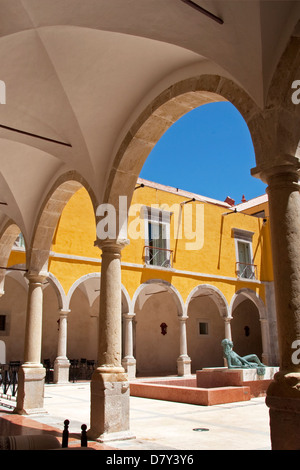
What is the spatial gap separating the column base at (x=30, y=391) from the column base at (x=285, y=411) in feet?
19.1

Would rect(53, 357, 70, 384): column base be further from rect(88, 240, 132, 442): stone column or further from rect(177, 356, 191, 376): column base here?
rect(88, 240, 132, 442): stone column

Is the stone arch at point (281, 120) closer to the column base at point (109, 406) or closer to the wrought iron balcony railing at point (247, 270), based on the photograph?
the column base at point (109, 406)

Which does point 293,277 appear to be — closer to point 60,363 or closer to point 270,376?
point 270,376

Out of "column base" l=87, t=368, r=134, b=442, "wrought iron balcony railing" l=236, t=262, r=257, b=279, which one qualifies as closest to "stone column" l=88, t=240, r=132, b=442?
"column base" l=87, t=368, r=134, b=442

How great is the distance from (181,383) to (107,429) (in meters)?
7.73

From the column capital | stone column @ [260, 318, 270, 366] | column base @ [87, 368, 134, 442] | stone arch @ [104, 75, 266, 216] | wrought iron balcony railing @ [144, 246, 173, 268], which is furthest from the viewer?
stone column @ [260, 318, 270, 366]

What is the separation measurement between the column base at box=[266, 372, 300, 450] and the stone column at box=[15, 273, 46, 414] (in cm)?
584

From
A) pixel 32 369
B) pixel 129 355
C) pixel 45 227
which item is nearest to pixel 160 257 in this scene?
pixel 129 355

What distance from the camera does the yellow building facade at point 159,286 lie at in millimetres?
15570

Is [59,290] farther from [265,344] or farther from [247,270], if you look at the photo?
[265,344]

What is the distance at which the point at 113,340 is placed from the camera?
5.63 m

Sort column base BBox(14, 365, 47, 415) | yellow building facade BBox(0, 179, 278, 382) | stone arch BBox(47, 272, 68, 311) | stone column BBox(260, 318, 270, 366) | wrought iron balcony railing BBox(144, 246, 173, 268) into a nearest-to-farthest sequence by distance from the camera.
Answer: column base BBox(14, 365, 47, 415) → stone arch BBox(47, 272, 68, 311) → yellow building facade BBox(0, 179, 278, 382) → wrought iron balcony railing BBox(144, 246, 173, 268) → stone column BBox(260, 318, 270, 366)

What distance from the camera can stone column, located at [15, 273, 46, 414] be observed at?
786cm

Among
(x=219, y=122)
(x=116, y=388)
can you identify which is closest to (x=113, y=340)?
(x=116, y=388)
